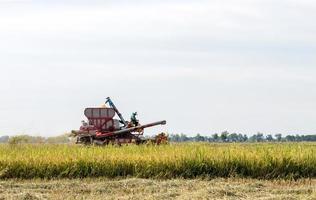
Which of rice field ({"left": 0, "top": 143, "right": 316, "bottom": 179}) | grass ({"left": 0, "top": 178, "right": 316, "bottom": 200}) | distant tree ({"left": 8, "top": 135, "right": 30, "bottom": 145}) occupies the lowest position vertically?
grass ({"left": 0, "top": 178, "right": 316, "bottom": 200})

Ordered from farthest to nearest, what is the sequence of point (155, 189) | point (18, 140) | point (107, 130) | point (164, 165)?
point (107, 130) < point (18, 140) < point (164, 165) < point (155, 189)

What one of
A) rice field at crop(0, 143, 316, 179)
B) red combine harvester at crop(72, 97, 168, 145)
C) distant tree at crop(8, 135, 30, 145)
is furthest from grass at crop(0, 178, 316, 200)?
red combine harvester at crop(72, 97, 168, 145)

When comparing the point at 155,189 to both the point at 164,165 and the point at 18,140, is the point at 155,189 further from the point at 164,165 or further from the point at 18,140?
the point at 18,140

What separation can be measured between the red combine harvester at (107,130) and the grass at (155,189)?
1004 centimetres

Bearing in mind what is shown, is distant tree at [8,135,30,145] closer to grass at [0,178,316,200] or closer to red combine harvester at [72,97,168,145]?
red combine harvester at [72,97,168,145]

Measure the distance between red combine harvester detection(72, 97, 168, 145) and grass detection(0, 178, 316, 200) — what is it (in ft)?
32.9

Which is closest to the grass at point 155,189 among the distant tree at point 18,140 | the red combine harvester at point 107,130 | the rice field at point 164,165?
the rice field at point 164,165

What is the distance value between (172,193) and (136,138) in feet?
43.3

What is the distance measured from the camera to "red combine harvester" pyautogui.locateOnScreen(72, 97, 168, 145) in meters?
24.5

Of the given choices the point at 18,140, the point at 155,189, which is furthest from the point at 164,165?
the point at 18,140

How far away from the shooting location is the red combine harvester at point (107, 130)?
24.5m

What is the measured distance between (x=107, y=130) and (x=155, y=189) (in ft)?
41.6

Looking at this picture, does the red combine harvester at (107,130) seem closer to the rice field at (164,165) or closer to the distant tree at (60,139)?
the distant tree at (60,139)

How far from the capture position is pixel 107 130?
2498cm
